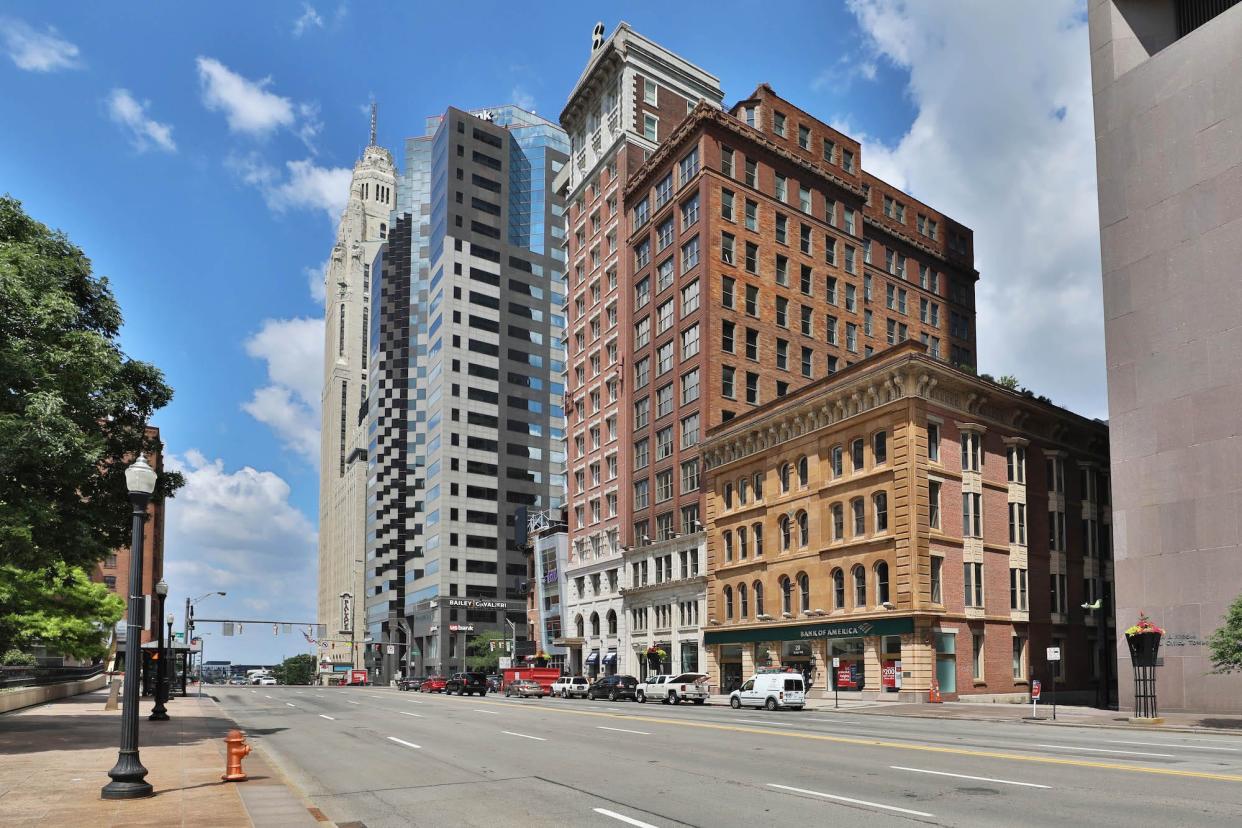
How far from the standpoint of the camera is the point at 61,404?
2175cm

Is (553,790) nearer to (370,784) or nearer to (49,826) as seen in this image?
(370,784)

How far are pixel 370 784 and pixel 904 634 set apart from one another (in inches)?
1509

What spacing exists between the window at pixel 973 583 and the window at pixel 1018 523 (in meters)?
3.96

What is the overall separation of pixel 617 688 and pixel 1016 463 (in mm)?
26749

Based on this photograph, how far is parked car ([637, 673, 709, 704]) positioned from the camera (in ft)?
182

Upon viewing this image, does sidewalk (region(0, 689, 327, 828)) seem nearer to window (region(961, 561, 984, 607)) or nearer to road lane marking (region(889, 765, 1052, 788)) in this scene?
road lane marking (region(889, 765, 1052, 788))

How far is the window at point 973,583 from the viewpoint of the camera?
53500 millimetres

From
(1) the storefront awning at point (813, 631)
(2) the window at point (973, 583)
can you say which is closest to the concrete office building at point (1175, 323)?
(2) the window at point (973, 583)

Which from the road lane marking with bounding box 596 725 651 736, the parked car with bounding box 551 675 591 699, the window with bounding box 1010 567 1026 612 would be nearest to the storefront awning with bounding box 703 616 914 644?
the parked car with bounding box 551 675 591 699

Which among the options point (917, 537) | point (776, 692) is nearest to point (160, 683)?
point (776, 692)

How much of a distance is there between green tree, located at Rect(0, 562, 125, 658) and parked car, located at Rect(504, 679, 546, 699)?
1095 inches

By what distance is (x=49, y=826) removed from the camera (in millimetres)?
12703

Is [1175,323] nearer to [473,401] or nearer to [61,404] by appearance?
[61,404]

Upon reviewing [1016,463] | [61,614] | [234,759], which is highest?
[1016,463]
